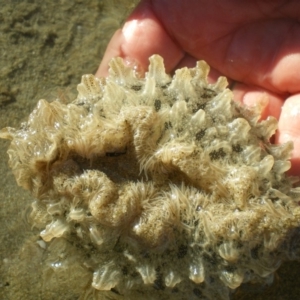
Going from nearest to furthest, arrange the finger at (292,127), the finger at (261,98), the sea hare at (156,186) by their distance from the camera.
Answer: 1. the sea hare at (156,186)
2. the finger at (292,127)
3. the finger at (261,98)

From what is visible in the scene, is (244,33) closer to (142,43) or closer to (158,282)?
(142,43)

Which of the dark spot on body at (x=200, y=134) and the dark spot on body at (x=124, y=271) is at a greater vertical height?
the dark spot on body at (x=200, y=134)

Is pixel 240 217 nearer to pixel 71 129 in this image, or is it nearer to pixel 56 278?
pixel 71 129

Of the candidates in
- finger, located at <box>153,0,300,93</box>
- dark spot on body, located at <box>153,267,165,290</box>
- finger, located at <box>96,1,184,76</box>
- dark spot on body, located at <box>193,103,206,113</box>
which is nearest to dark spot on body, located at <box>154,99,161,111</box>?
dark spot on body, located at <box>193,103,206,113</box>

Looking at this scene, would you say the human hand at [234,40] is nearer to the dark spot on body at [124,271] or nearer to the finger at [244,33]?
the finger at [244,33]

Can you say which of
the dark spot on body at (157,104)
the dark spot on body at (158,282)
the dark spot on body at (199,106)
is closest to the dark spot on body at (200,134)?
the dark spot on body at (199,106)

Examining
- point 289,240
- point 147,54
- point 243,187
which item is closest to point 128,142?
point 243,187
